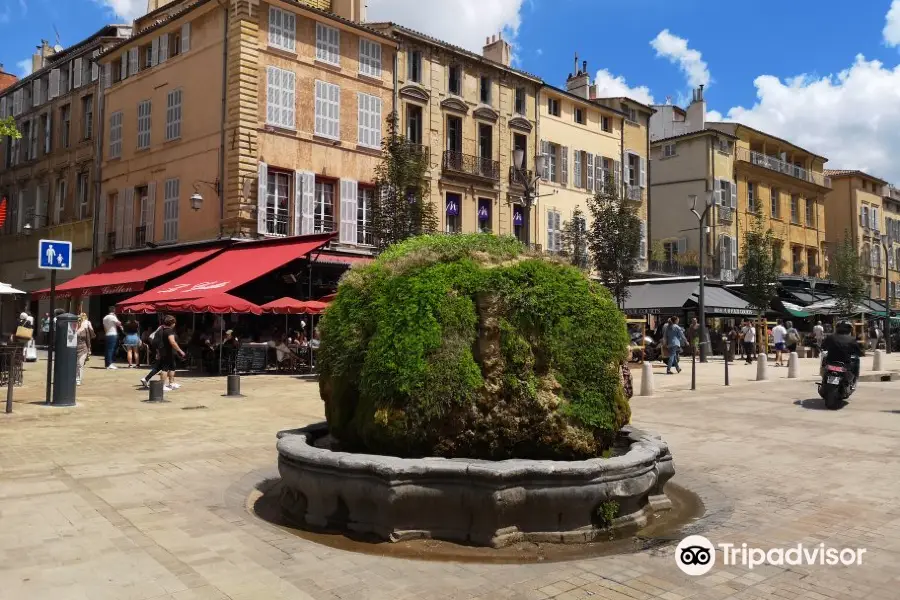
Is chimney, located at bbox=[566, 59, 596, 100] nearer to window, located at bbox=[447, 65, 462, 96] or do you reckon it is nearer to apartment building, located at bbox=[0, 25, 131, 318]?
window, located at bbox=[447, 65, 462, 96]

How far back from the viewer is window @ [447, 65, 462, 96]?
26.9 meters

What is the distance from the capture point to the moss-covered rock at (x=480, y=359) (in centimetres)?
466

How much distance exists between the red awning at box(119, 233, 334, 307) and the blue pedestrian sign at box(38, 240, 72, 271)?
674cm

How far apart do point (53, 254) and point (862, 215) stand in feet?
169

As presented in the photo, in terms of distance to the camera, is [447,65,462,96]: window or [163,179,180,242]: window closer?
[163,179,180,242]: window

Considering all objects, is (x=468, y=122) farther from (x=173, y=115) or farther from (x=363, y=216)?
(x=173, y=115)

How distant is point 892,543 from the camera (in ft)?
14.2

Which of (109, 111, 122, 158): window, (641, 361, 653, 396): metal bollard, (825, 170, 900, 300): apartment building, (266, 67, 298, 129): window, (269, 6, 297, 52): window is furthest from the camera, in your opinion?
(825, 170, 900, 300): apartment building

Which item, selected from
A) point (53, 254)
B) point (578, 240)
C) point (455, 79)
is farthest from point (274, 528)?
point (455, 79)

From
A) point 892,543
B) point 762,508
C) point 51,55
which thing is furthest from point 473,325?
point 51,55

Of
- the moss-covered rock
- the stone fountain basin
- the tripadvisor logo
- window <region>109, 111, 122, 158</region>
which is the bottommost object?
the tripadvisor logo

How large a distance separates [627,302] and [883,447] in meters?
23.4

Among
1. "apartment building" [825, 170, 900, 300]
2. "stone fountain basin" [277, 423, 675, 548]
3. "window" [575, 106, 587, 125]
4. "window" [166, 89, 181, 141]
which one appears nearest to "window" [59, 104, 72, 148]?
"window" [166, 89, 181, 141]

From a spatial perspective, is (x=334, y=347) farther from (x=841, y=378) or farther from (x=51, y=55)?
(x=51, y=55)
